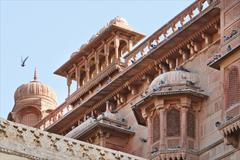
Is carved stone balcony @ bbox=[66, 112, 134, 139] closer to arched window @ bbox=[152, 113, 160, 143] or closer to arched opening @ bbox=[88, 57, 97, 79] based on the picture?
arched window @ bbox=[152, 113, 160, 143]

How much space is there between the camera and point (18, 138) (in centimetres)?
2444

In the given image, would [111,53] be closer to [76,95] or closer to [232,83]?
[76,95]

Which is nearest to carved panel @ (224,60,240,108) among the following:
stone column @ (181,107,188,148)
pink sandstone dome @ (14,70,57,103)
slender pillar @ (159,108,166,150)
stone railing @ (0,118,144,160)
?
stone column @ (181,107,188,148)

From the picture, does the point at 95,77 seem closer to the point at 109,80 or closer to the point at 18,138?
the point at 109,80

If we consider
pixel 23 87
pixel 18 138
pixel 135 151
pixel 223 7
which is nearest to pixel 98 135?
pixel 135 151

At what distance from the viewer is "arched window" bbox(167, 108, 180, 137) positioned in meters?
30.8

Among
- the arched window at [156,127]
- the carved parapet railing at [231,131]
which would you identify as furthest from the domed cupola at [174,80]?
the carved parapet railing at [231,131]

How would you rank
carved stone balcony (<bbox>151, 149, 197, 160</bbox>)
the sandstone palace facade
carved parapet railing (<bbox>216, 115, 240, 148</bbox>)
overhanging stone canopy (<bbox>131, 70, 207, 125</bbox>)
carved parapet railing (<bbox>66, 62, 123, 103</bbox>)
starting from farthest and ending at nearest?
carved parapet railing (<bbox>66, 62, 123, 103</bbox>) → overhanging stone canopy (<bbox>131, 70, 207, 125</bbox>) → carved stone balcony (<bbox>151, 149, 197, 160</bbox>) → carved parapet railing (<bbox>216, 115, 240, 148</bbox>) → the sandstone palace facade

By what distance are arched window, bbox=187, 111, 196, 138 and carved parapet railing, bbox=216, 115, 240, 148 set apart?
2373mm

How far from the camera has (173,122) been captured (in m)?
31.0

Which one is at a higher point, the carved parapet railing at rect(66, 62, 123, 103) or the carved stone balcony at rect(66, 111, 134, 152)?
the carved parapet railing at rect(66, 62, 123, 103)

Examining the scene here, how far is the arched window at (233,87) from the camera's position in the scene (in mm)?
28516

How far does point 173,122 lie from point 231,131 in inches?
127

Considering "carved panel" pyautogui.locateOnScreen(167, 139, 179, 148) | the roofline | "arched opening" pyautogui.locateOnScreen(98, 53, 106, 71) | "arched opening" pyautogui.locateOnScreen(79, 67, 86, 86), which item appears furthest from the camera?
"arched opening" pyautogui.locateOnScreen(79, 67, 86, 86)
